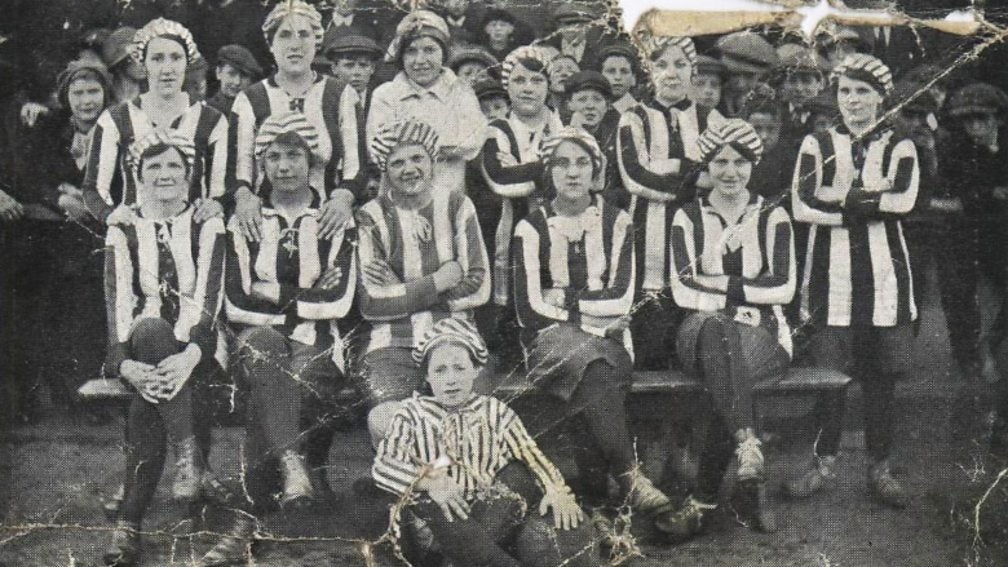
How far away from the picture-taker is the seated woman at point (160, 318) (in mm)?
3395

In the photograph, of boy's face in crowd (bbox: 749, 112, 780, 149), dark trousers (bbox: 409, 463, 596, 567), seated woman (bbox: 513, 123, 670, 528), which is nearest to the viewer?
dark trousers (bbox: 409, 463, 596, 567)

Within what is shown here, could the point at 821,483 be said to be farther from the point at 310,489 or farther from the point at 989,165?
the point at 310,489

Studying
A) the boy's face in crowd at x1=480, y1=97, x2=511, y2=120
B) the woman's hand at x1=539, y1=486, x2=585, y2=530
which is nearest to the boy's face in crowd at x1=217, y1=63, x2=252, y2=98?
A: the boy's face in crowd at x1=480, y1=97, x2=511, y2=120

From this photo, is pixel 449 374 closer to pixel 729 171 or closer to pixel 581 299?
pixel 581 299

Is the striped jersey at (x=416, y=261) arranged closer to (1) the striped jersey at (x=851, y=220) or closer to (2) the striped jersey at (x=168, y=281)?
(2) the striped jersey at (x=168, y=281)

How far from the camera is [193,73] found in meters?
3.46

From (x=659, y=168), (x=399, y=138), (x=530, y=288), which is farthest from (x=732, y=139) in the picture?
(x=399, y=138)

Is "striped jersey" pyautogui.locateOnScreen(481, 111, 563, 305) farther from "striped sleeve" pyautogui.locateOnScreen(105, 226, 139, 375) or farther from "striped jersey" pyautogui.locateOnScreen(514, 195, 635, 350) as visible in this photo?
"striped sleeve" pyautogui.locateOnScreen(105, 226, 139, 375)

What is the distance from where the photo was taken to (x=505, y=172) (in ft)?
11.4

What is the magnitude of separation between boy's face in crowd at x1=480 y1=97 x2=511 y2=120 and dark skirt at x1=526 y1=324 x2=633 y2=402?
2.00 feet

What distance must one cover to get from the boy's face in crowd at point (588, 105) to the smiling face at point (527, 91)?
0.09 m

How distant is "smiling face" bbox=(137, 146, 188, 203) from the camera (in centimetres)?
343

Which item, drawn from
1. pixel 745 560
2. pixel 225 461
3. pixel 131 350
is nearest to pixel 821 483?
pixel 745 560

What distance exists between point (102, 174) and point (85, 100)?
0.70 ft
